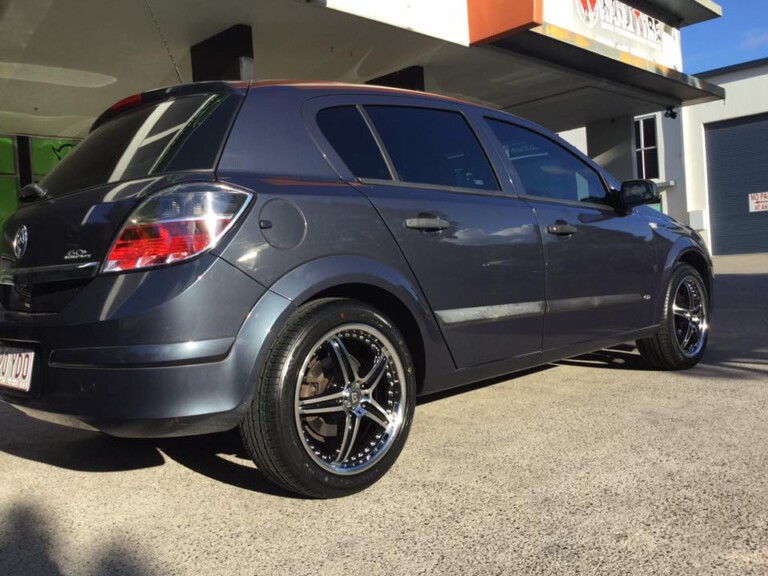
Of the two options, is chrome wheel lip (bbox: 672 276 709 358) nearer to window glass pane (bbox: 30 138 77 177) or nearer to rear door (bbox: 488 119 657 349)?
rear door (bbox: 488 119 657 349)

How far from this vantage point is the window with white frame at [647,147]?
88.6ft

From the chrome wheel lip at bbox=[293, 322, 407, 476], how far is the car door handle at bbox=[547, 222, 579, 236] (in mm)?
1373

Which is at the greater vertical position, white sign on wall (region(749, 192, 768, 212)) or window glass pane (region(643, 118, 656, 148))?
window glass pane (region(643, 118, 656, 148))

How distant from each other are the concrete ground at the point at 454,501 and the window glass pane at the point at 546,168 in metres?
1.29

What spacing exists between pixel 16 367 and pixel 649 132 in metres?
28.3

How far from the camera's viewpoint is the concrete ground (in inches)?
87.0

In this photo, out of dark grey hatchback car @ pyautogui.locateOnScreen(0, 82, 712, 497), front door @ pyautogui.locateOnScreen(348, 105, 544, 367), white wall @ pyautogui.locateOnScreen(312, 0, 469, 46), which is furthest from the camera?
white wall @ pyautogui.locateOnScreen(312, 0, 469, 46)

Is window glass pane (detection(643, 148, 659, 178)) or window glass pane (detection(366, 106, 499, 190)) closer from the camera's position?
window glass pane (detection(366, 106, 499, 190))

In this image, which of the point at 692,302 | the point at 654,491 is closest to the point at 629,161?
the point at 692,302

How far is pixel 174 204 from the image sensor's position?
2.34 metres

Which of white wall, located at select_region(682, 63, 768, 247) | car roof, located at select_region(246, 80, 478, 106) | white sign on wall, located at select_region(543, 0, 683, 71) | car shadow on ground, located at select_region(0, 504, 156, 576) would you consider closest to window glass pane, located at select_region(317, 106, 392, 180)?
car roof, located at select_region(246, 80, 478, 106)

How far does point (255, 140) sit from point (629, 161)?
11640 mm

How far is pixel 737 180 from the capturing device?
25422 mm

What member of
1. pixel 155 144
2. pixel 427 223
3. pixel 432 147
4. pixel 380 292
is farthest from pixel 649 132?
pixel 155 144
